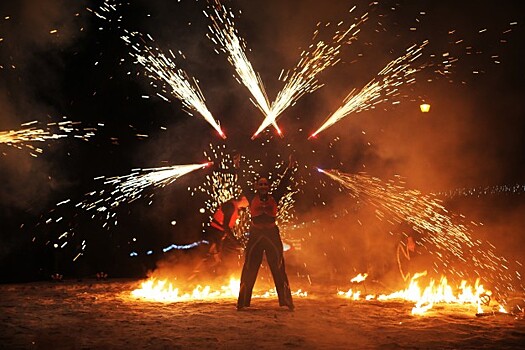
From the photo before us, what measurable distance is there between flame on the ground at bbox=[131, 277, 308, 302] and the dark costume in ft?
4.85

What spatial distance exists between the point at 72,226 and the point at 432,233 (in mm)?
8839

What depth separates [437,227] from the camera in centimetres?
1338

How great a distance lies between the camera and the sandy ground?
5504mm

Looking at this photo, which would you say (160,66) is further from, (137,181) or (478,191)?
(478,191)

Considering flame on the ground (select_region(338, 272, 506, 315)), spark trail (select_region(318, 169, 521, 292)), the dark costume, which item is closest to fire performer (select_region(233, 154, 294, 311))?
the dark costume

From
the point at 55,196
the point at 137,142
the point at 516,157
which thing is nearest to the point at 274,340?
the point at 55,196

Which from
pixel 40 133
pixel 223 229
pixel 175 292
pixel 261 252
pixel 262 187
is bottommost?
pixel 175 292

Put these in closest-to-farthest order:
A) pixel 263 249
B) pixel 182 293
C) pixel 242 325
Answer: pixel 242 325, pixel 263 249, pixel 182 293

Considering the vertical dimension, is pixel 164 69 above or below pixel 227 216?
above

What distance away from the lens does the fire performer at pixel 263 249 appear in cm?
769

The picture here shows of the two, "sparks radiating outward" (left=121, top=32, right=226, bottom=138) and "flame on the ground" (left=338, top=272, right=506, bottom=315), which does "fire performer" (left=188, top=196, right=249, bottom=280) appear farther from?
"sparks radiating outward" (left=121, top=32, right=226, bottom=138)

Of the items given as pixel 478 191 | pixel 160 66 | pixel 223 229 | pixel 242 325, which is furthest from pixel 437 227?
pixel 242 325

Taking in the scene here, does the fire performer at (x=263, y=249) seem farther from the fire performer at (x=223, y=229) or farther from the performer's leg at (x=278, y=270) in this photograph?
the fire performer at (x=223, y=229)

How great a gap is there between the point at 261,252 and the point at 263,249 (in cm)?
6
